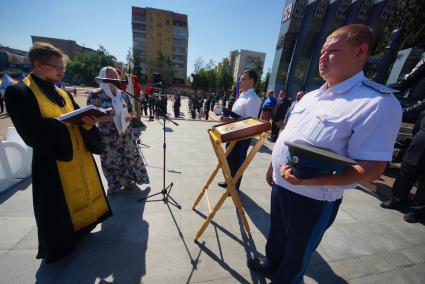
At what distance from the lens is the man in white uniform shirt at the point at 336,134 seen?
108cm

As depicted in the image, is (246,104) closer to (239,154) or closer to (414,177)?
(239,154)

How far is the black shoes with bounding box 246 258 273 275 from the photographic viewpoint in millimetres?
2027

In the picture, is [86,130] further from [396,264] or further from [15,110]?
[396,264]

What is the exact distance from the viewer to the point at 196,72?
190 ft

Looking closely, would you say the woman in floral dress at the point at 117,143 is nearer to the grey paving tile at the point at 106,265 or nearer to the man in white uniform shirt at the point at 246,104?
the grey paving tile at the point at 106,265

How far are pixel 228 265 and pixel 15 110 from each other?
8.00ft

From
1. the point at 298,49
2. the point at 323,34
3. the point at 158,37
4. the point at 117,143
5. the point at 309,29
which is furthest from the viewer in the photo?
the point at 158,37

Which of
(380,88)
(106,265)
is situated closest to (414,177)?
(380,88)

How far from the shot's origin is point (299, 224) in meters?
1.47

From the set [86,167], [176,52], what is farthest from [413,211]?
[176,52]

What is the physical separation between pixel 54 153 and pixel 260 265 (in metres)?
2.30

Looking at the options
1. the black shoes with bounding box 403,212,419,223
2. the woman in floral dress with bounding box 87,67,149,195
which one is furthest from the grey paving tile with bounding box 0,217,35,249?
the black shoes with bounding box 403,212,419,223

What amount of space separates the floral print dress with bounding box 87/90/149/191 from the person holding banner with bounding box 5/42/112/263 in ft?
2.39

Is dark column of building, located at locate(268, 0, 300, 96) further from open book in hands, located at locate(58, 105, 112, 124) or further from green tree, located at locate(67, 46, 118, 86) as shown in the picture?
green tree, located at locate(67, 46, 118, 86)
